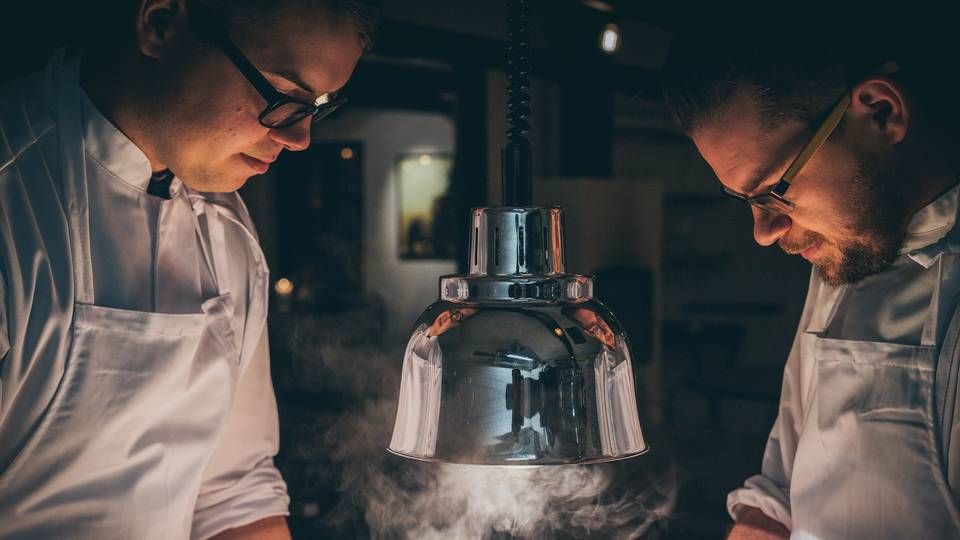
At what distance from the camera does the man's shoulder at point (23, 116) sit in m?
1.63

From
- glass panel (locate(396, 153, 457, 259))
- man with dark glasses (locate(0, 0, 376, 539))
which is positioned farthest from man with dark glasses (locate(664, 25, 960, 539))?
glass panel (locate(396, 153, 457, 259))

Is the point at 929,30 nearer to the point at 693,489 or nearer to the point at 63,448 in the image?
the point at 63,448

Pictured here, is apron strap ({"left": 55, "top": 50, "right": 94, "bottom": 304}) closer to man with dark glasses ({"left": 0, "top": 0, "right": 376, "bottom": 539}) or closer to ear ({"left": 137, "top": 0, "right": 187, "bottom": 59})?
man with dark glasses ({"left": 0, "top": 0, "right": 376, "bottom": 539})

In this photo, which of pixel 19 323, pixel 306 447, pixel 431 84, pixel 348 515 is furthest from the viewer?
pixel 431 84

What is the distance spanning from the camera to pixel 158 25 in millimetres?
1713

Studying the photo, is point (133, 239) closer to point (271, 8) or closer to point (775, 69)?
point (271, 8)

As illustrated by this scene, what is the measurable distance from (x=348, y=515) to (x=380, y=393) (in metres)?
1.14

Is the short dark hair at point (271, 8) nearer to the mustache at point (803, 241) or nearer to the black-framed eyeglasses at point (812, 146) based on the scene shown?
the black-framed eyeglasses at point (812, 146)

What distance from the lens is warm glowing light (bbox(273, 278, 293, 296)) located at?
830cm

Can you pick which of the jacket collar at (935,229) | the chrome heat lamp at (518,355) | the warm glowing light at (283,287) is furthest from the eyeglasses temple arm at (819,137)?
the warm glowing light at (283,287)

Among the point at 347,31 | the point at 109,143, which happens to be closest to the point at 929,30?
the point at 347,31

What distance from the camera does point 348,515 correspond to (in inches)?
115

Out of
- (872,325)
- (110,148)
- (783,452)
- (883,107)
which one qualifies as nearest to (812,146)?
(883,107)

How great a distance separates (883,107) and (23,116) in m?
1.70
